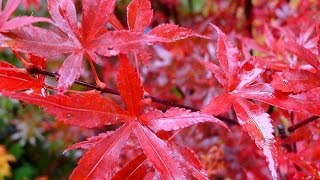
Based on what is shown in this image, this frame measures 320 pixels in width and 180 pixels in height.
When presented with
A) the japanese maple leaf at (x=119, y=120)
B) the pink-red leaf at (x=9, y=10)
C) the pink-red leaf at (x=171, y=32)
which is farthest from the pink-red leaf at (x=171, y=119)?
the pink-red leaf at (x=9, y=10)

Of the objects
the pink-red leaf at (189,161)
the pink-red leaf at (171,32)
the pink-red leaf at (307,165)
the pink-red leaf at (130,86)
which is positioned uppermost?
the pink-red leaf at (171,32)

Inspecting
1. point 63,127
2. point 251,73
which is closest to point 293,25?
point 251,73

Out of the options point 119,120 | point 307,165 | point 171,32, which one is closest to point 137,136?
point 119,120

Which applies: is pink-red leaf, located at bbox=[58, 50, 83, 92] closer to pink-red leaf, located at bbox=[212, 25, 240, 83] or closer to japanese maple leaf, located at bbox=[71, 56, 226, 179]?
japanese maple leaf, located at bbox=[71, 56, 226, 179]

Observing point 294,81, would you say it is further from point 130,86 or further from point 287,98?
point 130,86

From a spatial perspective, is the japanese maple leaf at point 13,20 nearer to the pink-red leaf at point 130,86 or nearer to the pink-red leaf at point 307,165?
the pink-red leaf at point 130,86

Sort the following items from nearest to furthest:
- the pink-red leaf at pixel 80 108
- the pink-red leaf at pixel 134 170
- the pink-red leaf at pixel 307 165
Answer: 1. the pink-red leaf at pixel 80 108
2. the pink-red leaf at pixel 134 170
3. the pink-red leaf at pixel 307 165

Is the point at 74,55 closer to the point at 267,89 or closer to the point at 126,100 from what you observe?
the point at 126,100
